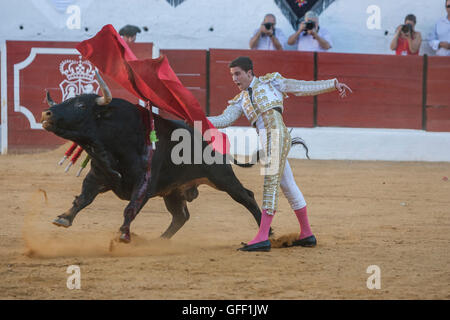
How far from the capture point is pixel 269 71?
27.0ft

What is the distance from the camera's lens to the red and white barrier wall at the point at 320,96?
817cm

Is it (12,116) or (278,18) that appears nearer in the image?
(12,116)

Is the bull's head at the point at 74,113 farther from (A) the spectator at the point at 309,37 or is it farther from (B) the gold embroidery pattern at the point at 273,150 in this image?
(A) the spectator at the point at 309,37

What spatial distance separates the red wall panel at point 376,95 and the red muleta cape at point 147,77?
4.62m

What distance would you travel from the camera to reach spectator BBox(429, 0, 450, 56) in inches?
337

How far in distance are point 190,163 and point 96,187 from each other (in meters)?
0.51

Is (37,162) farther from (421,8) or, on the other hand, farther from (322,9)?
(421,8)

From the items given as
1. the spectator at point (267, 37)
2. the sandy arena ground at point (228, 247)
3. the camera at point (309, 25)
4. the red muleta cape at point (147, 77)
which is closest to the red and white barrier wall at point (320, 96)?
the spectator at point (267, 37)

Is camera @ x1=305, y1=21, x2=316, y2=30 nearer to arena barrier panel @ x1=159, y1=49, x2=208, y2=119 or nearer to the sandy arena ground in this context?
arena barrier panel @ x1=159, y1=49, x2=208, y2=119

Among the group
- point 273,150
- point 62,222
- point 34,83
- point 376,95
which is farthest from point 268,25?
point 62,222

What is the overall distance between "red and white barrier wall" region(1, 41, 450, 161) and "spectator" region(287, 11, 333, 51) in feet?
0.74

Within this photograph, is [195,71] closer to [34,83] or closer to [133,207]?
[34,83]

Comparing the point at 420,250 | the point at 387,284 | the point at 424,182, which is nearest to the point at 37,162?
the point at 424,182

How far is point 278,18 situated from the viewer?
29.5ft
